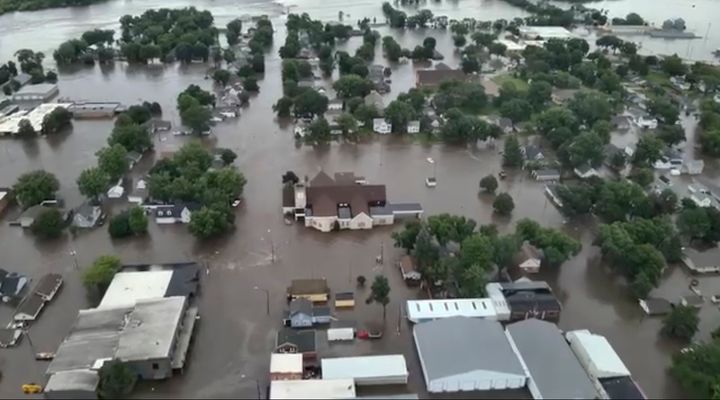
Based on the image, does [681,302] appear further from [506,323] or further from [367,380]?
[367,380]

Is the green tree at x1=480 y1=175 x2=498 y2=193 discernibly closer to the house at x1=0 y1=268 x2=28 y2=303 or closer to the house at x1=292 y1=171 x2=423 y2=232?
the house at x1=292 y1=171 x2=423 y2=232

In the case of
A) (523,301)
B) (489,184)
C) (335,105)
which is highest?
(335,105)

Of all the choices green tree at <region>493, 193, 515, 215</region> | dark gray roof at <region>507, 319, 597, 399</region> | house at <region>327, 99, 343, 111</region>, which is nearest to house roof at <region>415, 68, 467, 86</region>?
house at <region>327, 99, 343, 111</region>

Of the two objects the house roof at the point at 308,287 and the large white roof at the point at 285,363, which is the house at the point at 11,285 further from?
the large white roof at the point at 285,363

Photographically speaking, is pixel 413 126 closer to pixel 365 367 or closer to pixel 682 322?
pixel 682 322

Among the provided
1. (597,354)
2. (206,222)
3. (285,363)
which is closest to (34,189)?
(206,222)

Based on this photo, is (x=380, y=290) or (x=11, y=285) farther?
(x=11, y=285)
